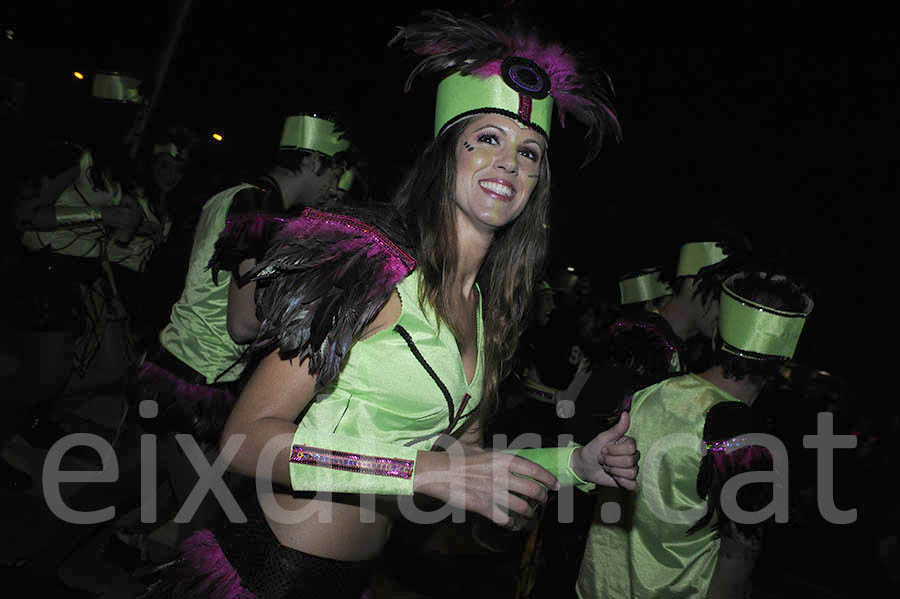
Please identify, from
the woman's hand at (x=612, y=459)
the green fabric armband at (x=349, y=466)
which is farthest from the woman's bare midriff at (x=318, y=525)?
the woman's hand at (x=612, y=459)

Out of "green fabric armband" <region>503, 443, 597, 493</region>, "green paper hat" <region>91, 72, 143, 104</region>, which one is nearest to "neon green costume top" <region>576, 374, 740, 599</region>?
"green fabric armband" <region>503, 443, 597, 493</region>

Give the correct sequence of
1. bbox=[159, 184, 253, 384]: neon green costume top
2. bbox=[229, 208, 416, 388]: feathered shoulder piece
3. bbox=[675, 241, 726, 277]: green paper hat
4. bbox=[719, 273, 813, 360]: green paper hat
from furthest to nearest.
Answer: bbox=[675, 241, 726, 277]: green paper hat → bbox=[159, 184, 253, 384]: neon green costume top → bbox=[719, 273, 813, 360]: green paper hat → bbox=[229, 208, 416, 388]: feathered shoulder piece

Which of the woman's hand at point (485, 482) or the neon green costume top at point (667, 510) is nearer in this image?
the woman's hand at point (485, 482)

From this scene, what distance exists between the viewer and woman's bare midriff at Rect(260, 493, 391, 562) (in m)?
1.54

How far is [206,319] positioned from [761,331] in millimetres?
2444

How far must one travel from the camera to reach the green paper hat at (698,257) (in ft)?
12.6

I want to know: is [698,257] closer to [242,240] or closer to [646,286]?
[646,286]

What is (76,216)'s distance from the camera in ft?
13.4

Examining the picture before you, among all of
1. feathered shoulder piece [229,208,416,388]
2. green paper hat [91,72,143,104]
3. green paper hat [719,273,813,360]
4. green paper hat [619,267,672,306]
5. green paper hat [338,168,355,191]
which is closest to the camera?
feathered shoulder piece [229,208,416,388]

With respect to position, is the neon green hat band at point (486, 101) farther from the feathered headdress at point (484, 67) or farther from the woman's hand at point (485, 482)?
the woman's hand at point (485, 482)

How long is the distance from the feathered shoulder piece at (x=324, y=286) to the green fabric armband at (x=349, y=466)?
16 cm

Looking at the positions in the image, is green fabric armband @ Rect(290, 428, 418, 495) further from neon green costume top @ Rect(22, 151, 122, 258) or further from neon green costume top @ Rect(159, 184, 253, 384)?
neon green costume top @ Rect(22, 151, 122, 258)

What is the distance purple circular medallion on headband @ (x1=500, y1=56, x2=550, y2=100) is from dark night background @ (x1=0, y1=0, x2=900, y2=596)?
2.14 meters

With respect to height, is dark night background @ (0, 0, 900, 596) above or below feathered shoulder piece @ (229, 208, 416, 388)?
above
